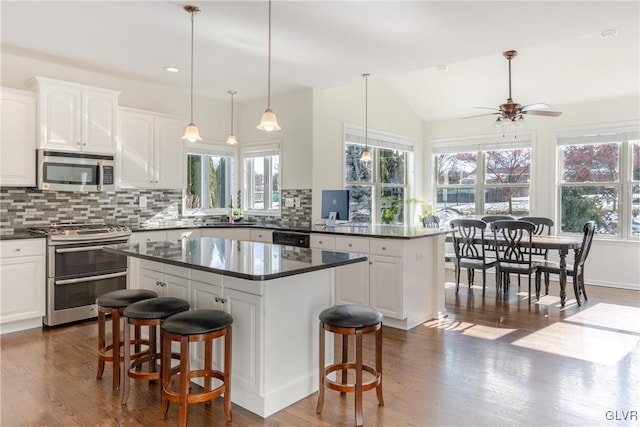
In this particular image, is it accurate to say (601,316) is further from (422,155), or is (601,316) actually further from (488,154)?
(422,155)

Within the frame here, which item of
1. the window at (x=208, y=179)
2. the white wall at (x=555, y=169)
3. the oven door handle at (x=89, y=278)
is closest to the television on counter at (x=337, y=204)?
the window at (x=208, y=179)

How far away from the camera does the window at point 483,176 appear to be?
22.7 ft

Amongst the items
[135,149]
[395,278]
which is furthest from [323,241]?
[135,149]

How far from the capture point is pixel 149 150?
5246 millimetres

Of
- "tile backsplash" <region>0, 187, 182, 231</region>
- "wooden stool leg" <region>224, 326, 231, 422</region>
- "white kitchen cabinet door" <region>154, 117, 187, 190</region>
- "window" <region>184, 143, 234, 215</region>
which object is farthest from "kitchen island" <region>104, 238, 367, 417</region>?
"window" <region>184, 143, 234, 215</region>

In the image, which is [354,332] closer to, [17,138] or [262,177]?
[17,138]

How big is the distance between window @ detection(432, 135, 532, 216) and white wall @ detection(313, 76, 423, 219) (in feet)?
4.41

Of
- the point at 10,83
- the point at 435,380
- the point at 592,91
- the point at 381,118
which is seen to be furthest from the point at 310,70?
the point at 592,91

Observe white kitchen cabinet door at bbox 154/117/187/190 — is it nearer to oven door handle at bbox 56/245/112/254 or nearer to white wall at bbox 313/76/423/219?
oven door handle at bbox 56/245/112/254

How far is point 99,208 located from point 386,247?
136 inches

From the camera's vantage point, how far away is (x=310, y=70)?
4.83 meters

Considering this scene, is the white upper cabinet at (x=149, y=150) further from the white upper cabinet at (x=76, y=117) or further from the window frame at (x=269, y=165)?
the window frame at (x=269, y=165)

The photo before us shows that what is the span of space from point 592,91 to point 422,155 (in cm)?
→ 280

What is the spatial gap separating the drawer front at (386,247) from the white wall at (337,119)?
1.65 metres
